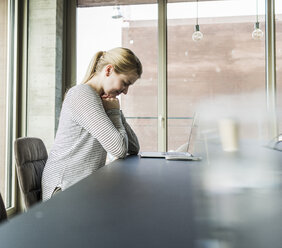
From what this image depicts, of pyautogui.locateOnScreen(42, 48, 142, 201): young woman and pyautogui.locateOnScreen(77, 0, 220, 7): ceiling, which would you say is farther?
pyautogui.locateOnScreen(77, 0, 220, 7): ceiling

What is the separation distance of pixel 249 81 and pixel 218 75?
→ 72 millimetres

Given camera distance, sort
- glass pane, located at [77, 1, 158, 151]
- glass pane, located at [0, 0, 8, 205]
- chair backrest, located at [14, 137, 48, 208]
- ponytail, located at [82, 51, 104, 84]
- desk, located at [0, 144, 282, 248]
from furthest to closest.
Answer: glass pane, located at [77, 1, 158, 151]
glass pane, located at [0, 0, 8, 205]
ponytail, located at [82, 51, 104, 84]
chair backrest, located at [14, 137, 48, 208]
desk, located at [0, 144, 282, 248]

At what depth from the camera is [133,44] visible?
3.31 metres

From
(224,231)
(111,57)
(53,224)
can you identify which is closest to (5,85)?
(111,57)

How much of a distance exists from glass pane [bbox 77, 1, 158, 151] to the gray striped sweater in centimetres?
189

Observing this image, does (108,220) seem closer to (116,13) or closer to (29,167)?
(29,167)

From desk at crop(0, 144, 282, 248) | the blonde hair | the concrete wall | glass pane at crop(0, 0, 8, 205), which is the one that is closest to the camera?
desk at crop(0, 144, 282, 248)

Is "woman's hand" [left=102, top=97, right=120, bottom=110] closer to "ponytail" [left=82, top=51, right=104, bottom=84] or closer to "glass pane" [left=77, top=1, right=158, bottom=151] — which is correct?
"ponytail" [left=82, top=51, right=104, bottom=84]

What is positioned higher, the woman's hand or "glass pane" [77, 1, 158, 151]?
"glass pane" [77, 1, 158, 151]

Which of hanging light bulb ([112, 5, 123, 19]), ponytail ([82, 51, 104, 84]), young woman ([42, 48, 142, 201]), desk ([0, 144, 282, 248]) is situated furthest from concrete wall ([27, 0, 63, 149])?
desk ([0, 144, 282, 248])

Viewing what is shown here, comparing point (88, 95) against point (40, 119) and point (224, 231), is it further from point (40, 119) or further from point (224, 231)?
point (40, 119)

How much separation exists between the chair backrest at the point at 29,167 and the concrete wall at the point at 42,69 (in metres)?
1.56

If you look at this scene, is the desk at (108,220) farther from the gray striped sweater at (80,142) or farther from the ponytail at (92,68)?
the ponytail at (92,68)

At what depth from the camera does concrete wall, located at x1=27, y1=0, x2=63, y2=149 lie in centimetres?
299
